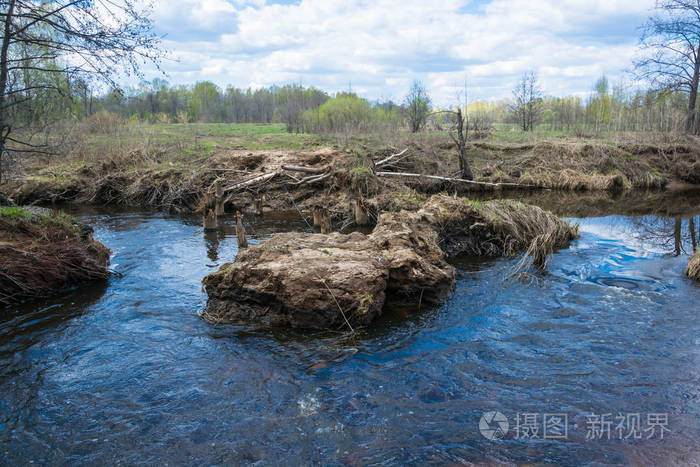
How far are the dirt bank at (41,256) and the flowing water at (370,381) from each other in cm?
37

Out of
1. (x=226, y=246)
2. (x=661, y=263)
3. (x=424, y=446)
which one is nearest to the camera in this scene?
(x=424, y=446)

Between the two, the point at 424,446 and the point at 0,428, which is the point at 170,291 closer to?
the point at 0,428

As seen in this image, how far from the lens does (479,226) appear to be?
10.6 meters

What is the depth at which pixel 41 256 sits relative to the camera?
8.03 meters

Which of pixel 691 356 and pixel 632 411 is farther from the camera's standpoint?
pixel 691 356

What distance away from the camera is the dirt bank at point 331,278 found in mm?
6463

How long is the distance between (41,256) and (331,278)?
5675 mm

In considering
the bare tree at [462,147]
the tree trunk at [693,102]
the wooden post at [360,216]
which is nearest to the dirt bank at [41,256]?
the wooden post at [360,216]

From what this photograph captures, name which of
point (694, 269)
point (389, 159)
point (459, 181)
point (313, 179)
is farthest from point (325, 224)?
point (459, 181)

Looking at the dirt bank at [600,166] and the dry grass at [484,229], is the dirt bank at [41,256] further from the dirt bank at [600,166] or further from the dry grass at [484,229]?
the dirt bank at [600,166]

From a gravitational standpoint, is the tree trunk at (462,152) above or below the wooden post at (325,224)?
above

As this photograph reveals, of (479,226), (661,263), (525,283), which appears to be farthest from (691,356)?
(479,226)

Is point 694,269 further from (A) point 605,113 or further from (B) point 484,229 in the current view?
(A) point 605,113

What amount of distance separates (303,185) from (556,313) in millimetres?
11876
